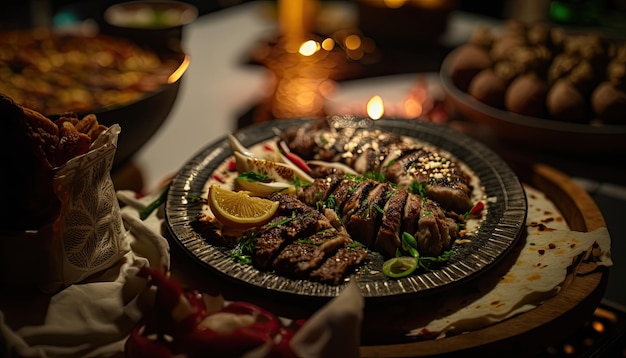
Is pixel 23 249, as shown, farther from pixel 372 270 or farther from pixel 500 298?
pixel 500 298

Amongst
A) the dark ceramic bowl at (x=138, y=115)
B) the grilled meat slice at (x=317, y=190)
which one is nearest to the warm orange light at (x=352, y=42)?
the dark ceramic bowl at (x=138, y=115)

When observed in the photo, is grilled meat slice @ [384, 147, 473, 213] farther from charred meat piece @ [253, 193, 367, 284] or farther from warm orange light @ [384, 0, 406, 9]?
warm orange light @ [384, 0, 406, 9]

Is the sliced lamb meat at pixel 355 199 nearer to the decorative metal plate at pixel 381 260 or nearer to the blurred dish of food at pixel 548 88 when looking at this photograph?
the decorative metal plate at pixel 381 260

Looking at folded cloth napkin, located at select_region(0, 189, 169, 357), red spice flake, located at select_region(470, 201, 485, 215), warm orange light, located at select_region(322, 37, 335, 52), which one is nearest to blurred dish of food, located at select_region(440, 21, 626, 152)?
red spice flake, located at select_region(470, 201, 485, 215)

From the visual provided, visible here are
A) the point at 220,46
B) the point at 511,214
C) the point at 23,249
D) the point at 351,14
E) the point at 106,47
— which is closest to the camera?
the point at 23,249

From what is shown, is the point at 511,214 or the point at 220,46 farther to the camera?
the point at 220,46

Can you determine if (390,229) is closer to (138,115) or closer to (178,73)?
(138,115)

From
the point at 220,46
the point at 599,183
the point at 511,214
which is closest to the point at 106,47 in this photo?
the point at 220,46
